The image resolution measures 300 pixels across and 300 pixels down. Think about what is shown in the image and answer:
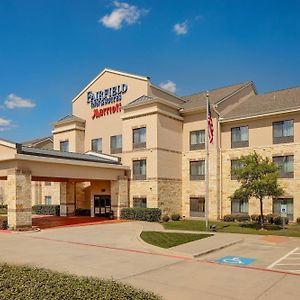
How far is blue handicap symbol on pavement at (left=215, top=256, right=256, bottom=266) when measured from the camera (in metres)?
15.0

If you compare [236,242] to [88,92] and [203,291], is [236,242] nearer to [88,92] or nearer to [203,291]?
[203,291]

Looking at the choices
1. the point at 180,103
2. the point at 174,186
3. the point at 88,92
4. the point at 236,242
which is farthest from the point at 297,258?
the point at 88,92

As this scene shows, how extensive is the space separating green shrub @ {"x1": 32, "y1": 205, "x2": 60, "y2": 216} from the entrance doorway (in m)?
5.27

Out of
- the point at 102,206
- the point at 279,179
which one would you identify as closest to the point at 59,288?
the point at 279,179

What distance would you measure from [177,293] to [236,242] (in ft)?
35.3

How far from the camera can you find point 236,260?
15625 millimetres

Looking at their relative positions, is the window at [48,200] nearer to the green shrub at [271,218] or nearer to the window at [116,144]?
the window at [116,144]

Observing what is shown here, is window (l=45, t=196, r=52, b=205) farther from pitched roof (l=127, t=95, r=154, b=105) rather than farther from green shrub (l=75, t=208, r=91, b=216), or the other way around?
pitched roof (l=127, t=95, r=154, b=105)

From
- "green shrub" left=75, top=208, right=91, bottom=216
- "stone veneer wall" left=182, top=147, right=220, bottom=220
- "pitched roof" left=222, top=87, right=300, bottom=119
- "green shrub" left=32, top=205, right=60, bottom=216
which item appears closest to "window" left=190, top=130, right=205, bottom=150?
"stone veneer wall" left=182, top=147, right=220, bottom=220

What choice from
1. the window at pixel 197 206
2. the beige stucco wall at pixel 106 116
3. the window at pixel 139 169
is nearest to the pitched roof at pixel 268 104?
the window at pixel 197 206

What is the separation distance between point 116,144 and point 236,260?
83.5 ft

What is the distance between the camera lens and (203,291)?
10797 millimetres

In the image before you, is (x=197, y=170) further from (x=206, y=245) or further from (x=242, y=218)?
(x=206, y=245)

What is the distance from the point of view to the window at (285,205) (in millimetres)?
30484
